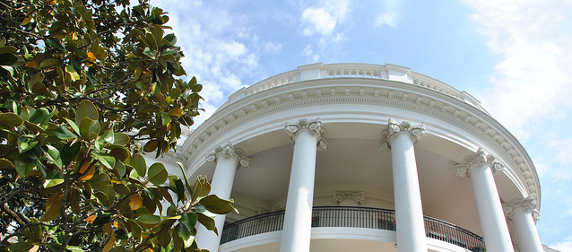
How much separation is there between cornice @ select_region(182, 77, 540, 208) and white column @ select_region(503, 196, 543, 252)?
2.25ft

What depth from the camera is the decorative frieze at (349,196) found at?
589 inches

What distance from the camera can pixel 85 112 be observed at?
2.55m

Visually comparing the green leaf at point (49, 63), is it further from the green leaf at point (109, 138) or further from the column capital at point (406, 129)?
the column capital at point (406, 129)

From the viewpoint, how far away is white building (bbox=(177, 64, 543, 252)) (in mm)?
10016

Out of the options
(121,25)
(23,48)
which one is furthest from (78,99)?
(121,25)

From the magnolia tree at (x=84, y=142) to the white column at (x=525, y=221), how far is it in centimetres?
1313

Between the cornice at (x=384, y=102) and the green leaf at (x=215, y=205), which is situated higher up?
the cornice at (x=384, y=102)

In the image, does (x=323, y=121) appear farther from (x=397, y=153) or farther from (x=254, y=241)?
(x=254, y=241)

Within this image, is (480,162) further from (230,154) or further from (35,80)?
(35,80)

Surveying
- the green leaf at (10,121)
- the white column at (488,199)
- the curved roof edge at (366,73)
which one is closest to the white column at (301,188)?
the curved roof edge at (366,73)

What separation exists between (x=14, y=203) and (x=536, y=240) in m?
14.6

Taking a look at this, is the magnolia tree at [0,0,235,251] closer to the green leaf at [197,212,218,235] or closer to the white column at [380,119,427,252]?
the green leaf at [197,212,218,235]

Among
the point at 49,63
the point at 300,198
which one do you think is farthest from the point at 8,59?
the point at 300,198

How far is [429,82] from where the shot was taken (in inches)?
534
